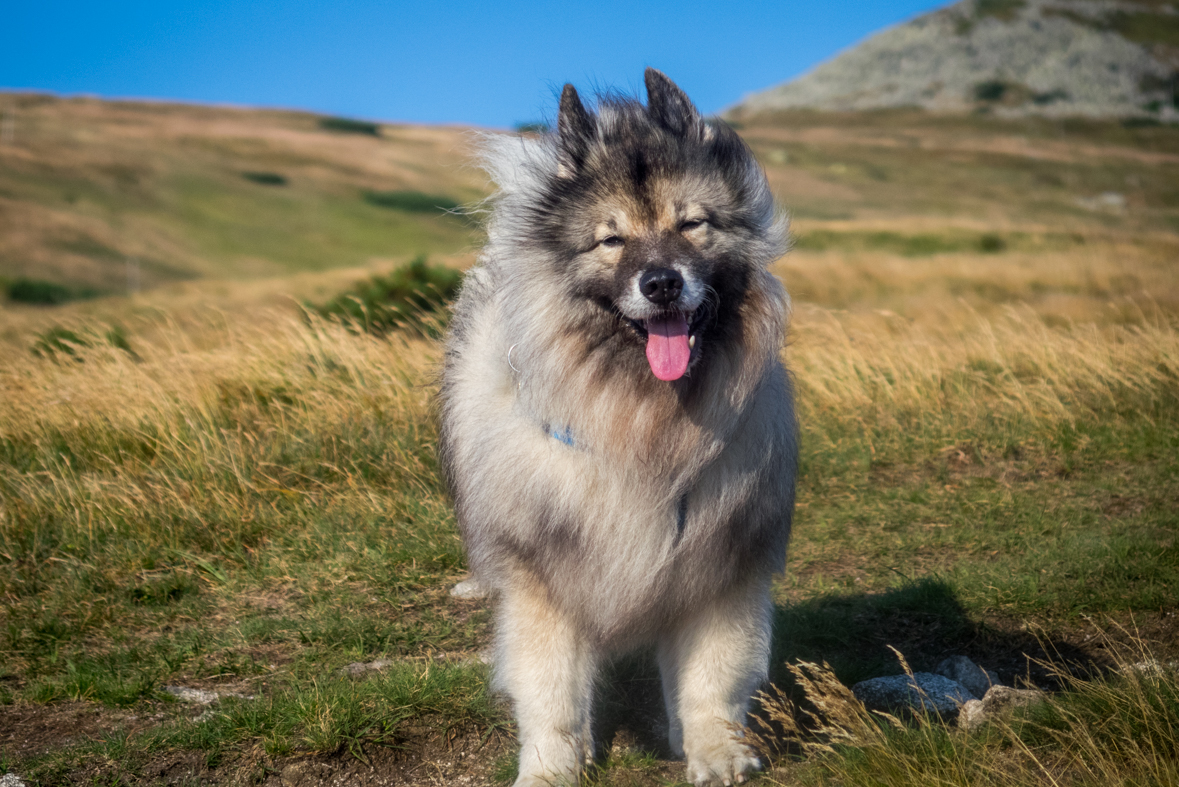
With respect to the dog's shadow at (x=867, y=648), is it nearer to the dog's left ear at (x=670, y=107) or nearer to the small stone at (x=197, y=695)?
the small stone at (x=197, y=695)

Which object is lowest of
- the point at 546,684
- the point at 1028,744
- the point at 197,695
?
the point at 197,695

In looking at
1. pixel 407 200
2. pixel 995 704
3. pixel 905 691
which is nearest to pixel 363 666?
pixel 905 691

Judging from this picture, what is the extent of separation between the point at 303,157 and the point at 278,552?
48.6 metres

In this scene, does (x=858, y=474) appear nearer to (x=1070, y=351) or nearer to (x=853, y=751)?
(x=1070, y=351)

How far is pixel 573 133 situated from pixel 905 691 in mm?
2477

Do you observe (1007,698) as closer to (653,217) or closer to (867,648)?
(867,648)

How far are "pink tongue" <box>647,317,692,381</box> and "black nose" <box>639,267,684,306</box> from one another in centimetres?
12

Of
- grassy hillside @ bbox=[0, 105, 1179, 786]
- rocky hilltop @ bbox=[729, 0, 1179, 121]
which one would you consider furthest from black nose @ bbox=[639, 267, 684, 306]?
rocky hilltop @ bbox=[729, 0, 1179, 121]

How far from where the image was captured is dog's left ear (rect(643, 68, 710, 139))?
282 cm

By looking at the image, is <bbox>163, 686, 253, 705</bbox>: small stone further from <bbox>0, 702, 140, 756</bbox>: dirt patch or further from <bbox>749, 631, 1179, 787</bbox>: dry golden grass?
<bbox>749, 631, 1179, 787</bbox>: dry golden grass

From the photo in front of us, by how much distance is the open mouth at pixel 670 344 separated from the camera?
2674mm

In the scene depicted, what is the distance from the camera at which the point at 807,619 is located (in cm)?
417

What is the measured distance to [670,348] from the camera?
268 centimetres

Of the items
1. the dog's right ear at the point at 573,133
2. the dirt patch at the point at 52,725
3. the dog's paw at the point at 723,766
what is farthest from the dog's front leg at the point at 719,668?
the dirt patch at the point at 52,725
